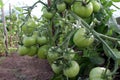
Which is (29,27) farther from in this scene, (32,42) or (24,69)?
(24,69)

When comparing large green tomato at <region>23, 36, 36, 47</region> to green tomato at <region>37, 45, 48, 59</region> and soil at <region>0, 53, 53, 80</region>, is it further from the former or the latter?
soil at <region>0, 53, 53, 80</region>

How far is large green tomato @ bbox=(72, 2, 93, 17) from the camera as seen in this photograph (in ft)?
2.48

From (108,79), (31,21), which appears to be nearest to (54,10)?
(31,21)

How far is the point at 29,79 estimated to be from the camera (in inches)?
122

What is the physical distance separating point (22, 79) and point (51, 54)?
7.97 ft

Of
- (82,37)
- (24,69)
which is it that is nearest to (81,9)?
(82,37)

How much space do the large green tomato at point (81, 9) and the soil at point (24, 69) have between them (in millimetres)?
2342

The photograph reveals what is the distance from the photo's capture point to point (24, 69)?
362 centimetres

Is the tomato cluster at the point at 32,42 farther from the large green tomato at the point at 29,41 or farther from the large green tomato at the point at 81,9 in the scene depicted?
the large green tomato at the point at 81,9

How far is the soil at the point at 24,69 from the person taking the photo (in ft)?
10.6

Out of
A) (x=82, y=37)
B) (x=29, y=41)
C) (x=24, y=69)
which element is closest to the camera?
(x=82, y=37)

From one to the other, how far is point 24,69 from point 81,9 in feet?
9.64

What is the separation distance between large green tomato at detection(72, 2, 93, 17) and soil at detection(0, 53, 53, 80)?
234 centimetres

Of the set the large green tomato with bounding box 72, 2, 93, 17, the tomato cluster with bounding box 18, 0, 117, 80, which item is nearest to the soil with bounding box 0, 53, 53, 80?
the tomato cluster with bounding box 18, 0, 117, 80
